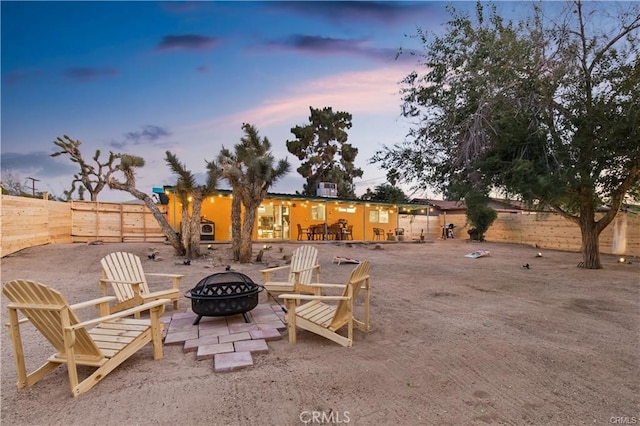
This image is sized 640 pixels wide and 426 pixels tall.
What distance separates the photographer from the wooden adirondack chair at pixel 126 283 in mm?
4402

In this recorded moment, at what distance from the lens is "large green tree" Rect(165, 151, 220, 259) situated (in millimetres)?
9961

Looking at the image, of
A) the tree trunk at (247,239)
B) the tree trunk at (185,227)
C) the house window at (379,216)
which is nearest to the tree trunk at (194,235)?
the tree trunk at (185,227)

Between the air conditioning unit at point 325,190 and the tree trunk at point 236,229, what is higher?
the air conditioning unit at point 325,190

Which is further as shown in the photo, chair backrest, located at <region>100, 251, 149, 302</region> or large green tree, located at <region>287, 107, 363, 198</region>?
large green tree, located at <region>287, 107, 363, 198</region>

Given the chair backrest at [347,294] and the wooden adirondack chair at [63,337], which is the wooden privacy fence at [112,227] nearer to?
the wooden adirondack chair at [63,337]

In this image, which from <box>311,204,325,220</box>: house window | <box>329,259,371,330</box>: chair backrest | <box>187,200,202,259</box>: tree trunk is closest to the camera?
<box>329,259,371,330</box>: chair backrest

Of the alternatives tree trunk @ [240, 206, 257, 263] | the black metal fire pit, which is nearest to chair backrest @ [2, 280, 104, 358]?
the black metal fire pit

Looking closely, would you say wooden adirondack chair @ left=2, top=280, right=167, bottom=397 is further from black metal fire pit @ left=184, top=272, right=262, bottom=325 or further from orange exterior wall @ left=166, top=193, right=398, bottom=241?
orange exterior wall @ left=166, top=193, right=398, bottom=241

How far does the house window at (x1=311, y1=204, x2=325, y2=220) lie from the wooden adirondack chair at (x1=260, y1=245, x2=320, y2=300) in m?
12.3

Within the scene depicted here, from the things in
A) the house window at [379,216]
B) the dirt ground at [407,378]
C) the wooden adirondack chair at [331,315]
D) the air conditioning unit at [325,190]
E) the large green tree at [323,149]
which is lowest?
the dirt ground at [407,378]

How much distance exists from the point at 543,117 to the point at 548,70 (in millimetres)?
904

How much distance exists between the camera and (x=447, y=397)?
2.46 m

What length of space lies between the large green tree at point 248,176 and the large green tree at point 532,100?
13.3ft

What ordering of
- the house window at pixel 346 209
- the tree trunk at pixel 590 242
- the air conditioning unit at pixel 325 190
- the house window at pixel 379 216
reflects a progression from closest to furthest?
1. the tree trunk at pixel 590 242
2. the air conditioning unit at pixel 325 190
3. the house window at pixel 346 209
4. the house window at pixel 379 216
